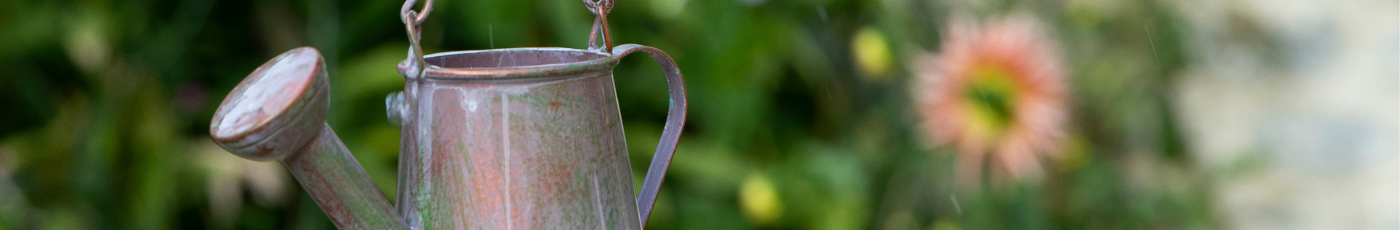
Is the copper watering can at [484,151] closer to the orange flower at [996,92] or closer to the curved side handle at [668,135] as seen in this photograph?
the curved side handle at [668,135]

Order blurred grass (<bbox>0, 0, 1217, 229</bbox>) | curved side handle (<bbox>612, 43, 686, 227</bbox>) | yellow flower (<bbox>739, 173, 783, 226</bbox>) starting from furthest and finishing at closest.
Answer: yellow flower (<bbox>739, 173, 783, 226</bbox>)
blurred grass (<bbox>0, 0, 1217, 229</bbox>)
curved side handle (<bbox>612, 43, 686, 227</bbox>)

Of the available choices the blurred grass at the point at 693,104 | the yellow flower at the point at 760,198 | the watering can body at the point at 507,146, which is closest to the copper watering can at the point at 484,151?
the watering can body at the point at 507,146

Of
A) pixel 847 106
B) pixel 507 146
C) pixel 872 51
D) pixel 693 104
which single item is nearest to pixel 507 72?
pixel 507 146

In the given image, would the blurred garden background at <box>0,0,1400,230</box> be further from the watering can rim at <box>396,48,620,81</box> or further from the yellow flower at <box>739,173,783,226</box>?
the watering can rim at <box>396,48,620,81</box>

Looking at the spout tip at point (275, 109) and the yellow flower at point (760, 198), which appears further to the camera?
the yellow flower at point (760, 198)

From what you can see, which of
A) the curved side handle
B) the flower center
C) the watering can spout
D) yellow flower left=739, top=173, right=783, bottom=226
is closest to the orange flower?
the flower center

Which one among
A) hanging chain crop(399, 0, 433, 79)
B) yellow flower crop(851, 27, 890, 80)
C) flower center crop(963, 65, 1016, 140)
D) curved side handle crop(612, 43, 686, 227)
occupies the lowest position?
flower center crop(963, 65, 1016, 140)

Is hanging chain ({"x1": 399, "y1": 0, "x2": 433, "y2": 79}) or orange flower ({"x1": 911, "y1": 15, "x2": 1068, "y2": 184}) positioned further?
orange flower ({"x1": 911, "y1": 15, "x2": 1068, "y2": 184})

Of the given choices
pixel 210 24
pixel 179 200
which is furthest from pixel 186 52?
pixel 179 200
